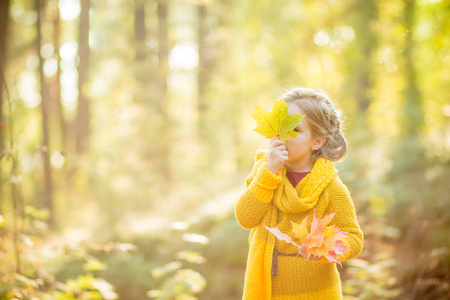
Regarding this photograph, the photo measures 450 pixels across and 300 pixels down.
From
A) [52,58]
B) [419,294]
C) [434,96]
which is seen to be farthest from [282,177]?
[434,96]

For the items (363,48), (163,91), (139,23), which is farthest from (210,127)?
(363,48)

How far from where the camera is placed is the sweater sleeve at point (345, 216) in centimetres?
209

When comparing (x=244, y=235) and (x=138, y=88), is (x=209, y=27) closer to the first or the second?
(x=138, y=88)

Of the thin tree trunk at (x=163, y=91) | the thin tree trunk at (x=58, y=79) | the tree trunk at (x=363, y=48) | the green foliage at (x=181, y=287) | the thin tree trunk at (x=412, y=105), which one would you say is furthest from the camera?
the thin tree trunk at (x=58, y=79)

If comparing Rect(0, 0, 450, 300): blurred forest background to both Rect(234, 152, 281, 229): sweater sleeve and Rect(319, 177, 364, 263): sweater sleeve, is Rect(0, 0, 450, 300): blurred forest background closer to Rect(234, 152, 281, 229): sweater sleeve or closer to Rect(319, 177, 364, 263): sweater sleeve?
Rect(234, 152, 281, 229): sweater sleeve

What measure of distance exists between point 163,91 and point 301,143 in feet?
37.6

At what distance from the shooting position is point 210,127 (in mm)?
14734

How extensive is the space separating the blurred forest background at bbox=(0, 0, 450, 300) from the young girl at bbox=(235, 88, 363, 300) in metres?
1.61

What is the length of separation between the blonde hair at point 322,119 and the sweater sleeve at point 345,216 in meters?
0.17

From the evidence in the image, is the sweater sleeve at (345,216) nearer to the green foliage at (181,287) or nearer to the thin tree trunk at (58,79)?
the green foliage at (181,287)

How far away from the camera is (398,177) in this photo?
24.5 ft

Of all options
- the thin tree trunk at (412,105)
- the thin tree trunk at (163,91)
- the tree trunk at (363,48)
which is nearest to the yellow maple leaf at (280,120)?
the thin tree trunk at (412,105)

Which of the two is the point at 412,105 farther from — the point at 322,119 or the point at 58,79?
the point at 58,79

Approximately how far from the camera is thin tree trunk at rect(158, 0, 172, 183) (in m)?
12.7
